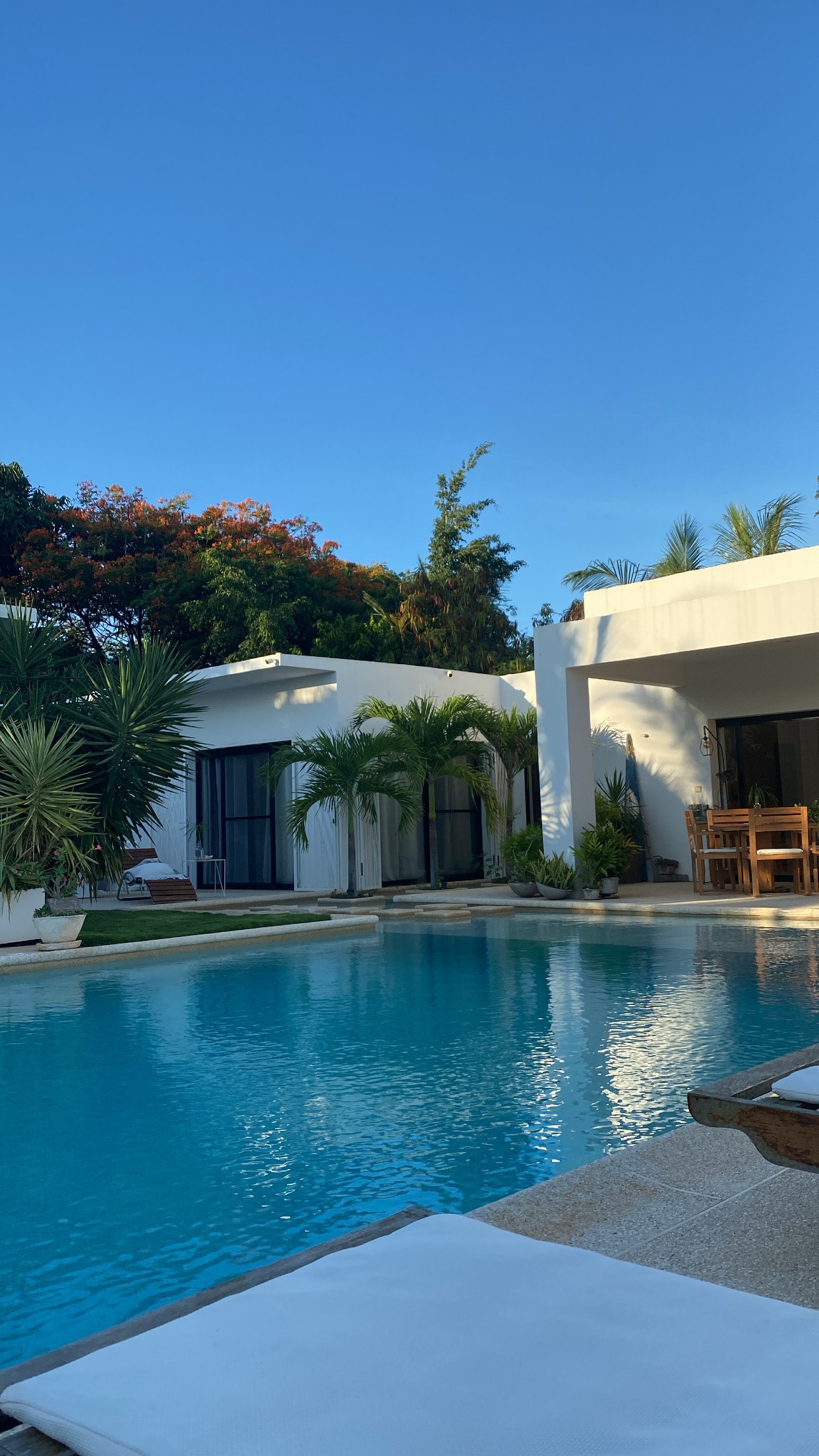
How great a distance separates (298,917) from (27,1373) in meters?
12.2

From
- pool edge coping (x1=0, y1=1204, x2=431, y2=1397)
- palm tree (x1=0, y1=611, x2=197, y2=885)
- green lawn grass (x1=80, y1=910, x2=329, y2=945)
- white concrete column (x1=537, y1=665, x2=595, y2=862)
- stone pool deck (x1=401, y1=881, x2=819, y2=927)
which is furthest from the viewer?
white concrete column (x1=537, y1=665, x2=595, y2=862)

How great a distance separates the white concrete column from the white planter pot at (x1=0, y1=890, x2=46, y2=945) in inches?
270

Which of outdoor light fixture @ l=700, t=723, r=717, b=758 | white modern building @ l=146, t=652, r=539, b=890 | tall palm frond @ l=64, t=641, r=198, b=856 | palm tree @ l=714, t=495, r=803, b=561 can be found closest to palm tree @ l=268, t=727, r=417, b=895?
white modern building @ l=146, t=652, r=539, b=890

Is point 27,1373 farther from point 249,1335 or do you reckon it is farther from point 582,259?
point 582,259

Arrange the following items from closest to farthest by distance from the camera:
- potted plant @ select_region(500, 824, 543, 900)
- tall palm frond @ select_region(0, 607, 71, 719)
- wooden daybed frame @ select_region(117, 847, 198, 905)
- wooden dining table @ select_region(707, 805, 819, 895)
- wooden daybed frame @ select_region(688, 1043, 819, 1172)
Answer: wooden daybed frame @ select_region(688, 1043, 819, 1172) < tall palm frond @ select_region(0, 607, 71, 719) < wooden dining table @ select_region(707, 805, 819, 895) < potted plant @ select_region(500, 824, 543, 900) < wooden daybed frame @ select_region(117, 847, 198, 905)

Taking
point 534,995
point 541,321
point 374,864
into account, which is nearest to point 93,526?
point 541,321

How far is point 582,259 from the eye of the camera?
23.5 m

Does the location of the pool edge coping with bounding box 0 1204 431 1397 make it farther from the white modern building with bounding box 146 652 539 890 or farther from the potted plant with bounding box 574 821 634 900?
the white modern building with bounding box 146 652 539 890

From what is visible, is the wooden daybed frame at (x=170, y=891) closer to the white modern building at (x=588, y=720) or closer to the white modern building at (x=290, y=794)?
the white modern building at (x=290, y=794)

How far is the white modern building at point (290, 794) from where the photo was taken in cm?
1831

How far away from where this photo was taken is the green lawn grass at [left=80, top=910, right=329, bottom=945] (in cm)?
1230

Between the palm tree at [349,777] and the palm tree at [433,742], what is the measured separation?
294 mm

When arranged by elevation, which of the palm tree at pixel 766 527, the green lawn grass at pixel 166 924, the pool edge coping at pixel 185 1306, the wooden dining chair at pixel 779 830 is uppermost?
the palm tree at pixel 766 527

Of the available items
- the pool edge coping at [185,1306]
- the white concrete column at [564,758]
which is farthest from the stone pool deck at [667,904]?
the pool edge coping at [185,1306]
